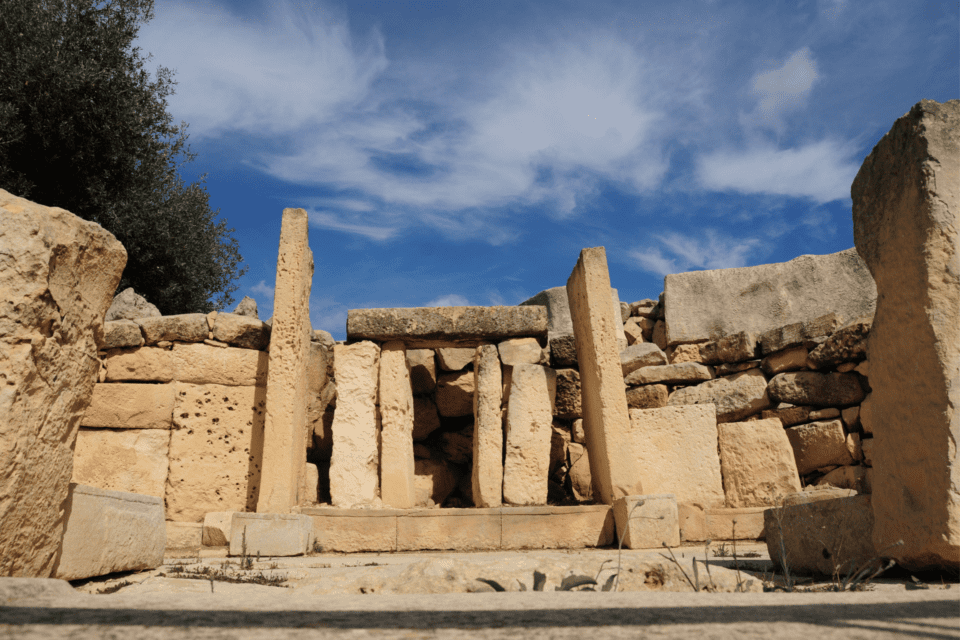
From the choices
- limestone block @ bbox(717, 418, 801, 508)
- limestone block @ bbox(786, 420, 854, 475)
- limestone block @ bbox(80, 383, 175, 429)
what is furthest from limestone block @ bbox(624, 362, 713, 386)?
limestone block @ bbox(80, 383, 175, 429)

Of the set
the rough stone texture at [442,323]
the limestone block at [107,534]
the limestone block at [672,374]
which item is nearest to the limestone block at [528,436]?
the rough stone texture at [442,323]

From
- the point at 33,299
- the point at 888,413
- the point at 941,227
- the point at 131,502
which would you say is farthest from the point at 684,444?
the point at 33,299

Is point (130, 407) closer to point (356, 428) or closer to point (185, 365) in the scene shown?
point (185, 365)

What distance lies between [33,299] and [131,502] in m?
1.48

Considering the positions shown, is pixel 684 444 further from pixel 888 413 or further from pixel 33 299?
pixel 33 299

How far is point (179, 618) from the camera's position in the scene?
1361mm

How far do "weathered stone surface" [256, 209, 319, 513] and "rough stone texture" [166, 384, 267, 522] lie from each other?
1.35 feet

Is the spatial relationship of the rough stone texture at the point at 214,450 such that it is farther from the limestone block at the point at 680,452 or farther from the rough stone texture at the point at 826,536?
the rough stone texture at the point at 826,536

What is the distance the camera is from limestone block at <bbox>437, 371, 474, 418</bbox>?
854 centimetres

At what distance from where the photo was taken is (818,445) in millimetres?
6574

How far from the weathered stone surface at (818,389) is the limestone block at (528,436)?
2337 mm

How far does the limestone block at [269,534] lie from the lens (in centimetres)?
529

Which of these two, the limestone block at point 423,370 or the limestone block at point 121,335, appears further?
the limestone block at point 423,370

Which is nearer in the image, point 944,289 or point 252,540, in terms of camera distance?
point 944,289
